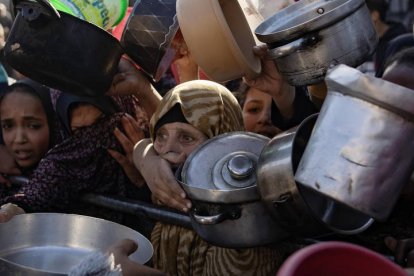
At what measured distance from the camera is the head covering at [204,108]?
2238mm

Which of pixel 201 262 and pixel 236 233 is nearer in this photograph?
pixel 236 233

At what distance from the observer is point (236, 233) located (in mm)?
1772

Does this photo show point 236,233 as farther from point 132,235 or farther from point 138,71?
point 138,71

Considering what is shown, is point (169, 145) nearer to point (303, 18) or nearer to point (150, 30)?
point (150, 30)

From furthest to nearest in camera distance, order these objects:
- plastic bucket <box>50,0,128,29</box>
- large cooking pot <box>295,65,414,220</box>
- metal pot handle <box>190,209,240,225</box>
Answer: plastic bucket <box>50,0,128,29</box>, metal pot handle <box>190,209,240,225</box>, large cooking pot <box>295,65,414,220</box>

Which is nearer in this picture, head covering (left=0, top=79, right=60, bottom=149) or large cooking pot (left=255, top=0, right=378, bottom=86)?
large cooking pot (left=255, top=0, right=378, bottom=86)

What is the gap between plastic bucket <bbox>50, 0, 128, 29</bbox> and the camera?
2455 mm

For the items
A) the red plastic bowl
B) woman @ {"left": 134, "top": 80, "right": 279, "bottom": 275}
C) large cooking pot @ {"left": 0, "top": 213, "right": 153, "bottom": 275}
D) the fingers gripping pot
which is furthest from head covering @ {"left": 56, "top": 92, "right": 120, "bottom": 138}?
the red plastic bowl

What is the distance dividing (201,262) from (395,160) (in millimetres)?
956

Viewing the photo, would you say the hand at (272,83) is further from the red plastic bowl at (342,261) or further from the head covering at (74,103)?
the red plastic bowl at (342,261)

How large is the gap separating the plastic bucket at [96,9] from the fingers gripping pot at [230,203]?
886 millimetres

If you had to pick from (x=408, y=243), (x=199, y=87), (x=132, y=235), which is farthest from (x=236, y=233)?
(x=199, y=87)

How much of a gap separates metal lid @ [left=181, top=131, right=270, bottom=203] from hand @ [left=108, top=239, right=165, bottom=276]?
24cm

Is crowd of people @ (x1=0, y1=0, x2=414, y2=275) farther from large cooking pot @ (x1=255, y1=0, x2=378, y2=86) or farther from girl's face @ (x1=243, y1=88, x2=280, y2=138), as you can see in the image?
large cooking pot @ (x1=255, y1=0, x2=378, y2=86)
